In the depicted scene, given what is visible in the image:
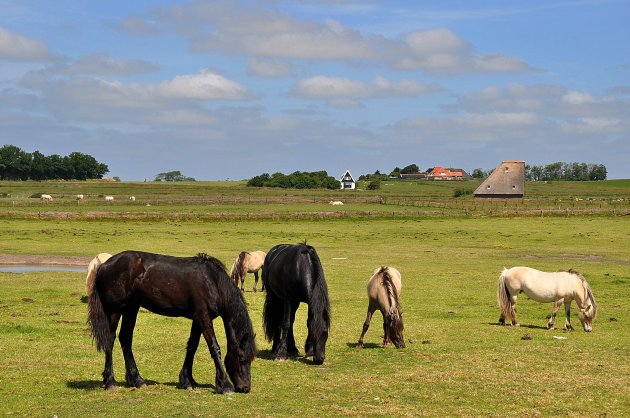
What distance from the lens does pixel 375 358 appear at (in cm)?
1575

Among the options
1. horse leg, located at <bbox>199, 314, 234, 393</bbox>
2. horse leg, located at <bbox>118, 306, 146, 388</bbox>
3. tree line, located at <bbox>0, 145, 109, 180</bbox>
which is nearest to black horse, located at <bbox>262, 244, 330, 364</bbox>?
horse leg, located at <bbox>199, 314, 234, 393</bbox>

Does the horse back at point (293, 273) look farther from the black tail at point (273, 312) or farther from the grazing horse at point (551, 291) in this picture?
the grazing horse at point (551, 291)

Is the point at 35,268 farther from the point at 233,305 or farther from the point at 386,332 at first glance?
the point at 233,305

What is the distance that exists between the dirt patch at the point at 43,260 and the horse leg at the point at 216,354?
25674 mm

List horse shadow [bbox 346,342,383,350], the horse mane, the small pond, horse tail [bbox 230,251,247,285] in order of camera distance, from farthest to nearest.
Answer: the small pond → horse tail [bbox 230,251,247,285] → horse shadow [bbox 346,342,383,350] → the horse mane

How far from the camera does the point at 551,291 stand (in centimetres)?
2020

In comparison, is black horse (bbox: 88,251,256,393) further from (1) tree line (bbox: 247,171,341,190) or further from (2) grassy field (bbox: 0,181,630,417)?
(1) tree line (bbox: 247,171,341,190)

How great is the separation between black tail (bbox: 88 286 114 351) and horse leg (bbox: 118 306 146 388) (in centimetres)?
32

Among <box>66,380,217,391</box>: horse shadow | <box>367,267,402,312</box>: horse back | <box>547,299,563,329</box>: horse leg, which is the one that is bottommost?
<box>66,380,217,391</box>: horse shadow

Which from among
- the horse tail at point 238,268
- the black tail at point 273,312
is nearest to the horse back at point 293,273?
the black tail at point 273,312

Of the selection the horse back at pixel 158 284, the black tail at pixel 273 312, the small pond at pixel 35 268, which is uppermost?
the horse back at pixel 158 284

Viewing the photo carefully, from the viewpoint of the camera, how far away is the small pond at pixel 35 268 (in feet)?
113

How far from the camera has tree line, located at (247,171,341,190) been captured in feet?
509

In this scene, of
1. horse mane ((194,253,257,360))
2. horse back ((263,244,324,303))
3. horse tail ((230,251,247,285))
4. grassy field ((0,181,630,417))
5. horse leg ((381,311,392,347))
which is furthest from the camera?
horse tail ((230,251,247,285))
